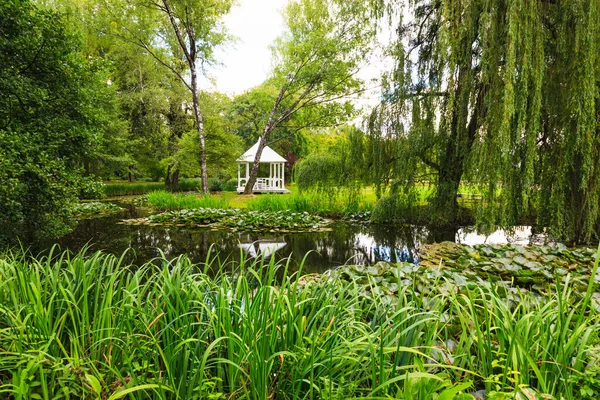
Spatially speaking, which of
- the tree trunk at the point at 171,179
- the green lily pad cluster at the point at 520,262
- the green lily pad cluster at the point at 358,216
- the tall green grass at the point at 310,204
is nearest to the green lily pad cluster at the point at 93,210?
the tall green grass at the point at 310,204

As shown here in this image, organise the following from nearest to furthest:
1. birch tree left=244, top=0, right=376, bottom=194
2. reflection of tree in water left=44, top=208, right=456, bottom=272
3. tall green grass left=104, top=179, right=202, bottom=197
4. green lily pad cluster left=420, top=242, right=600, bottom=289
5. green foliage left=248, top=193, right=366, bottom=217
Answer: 1. green lily pad cluster left=420, top=242, right=600, bottom=289
2. reflection of tree in water left=44, top=208, right=456, bottom=272
3. green foliage left=248, top=193, right=366, bottom=217
4. birch tree left=244, top=0, right=376, bottom=194
5. tall green grass left=104, top=179, right=202, bottom=197

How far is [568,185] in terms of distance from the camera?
490cm

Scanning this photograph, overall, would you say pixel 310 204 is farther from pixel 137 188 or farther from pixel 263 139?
pixel 137 188

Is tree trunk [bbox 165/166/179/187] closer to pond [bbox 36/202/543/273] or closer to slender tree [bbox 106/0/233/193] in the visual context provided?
slender tree [bbox 106/0/233/193]

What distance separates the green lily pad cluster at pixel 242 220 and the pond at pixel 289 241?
0.43 metres

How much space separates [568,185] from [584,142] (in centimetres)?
66

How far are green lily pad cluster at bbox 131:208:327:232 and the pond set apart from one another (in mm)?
432

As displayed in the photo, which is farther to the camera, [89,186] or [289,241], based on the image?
[289,241]

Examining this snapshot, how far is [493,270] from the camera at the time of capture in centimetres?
332

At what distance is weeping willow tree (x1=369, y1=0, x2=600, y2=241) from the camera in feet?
14.9

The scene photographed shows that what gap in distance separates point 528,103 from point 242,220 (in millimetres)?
6264

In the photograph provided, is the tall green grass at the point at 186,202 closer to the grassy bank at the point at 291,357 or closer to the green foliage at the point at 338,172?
the green foliage at the point at 338,172

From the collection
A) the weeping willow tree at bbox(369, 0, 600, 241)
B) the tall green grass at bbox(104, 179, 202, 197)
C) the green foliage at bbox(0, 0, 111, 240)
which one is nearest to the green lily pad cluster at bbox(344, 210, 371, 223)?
the weeping willow tree at bbox(369, 0, 600, 241)

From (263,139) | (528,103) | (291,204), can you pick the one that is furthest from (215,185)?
(528,103)
